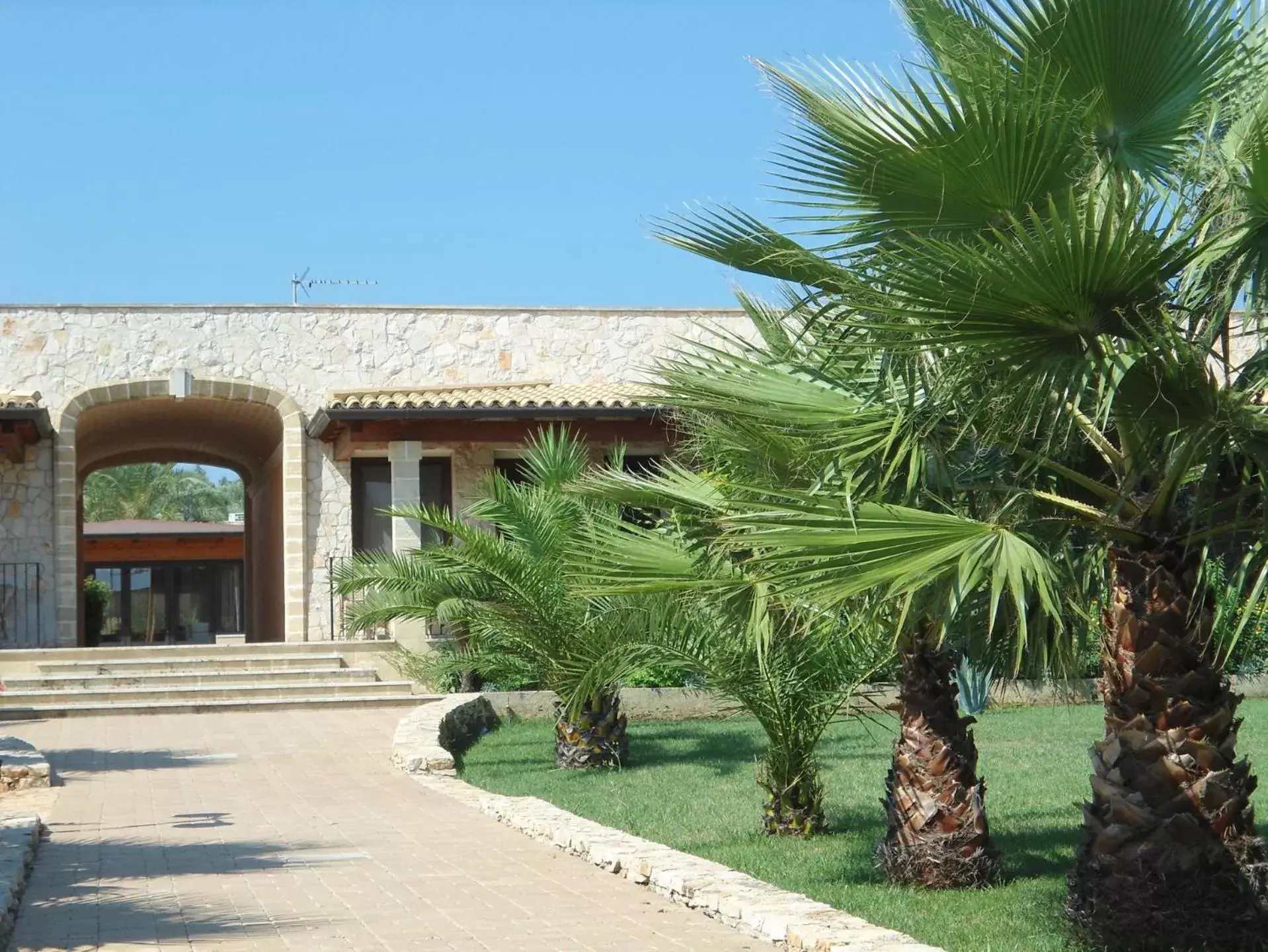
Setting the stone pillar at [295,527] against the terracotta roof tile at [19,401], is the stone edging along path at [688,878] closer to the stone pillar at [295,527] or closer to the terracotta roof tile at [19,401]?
the terracotta roof tile at [19,401]

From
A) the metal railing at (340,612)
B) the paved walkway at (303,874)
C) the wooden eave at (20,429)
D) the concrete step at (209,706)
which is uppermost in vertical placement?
the wooden eave at (20,429)

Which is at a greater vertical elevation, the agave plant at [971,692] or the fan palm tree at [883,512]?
the fan palm tree at [883,512]

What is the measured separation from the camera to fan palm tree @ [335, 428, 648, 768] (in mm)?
12773

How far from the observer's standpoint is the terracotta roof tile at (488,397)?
65.7ft

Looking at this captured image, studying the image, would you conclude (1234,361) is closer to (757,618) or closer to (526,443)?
(526,443)

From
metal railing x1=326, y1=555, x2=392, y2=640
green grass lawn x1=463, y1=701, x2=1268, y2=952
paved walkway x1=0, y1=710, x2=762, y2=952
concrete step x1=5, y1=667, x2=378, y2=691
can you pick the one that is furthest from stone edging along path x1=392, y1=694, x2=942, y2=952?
metal railing x1=326, y1=555, x2=392, y2=640

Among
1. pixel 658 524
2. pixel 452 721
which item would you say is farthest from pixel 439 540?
pixel 658 524

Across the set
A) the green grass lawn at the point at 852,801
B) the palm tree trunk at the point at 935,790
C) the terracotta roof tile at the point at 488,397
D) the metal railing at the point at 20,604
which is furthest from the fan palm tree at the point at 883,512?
the metal railing at the point at 20,604

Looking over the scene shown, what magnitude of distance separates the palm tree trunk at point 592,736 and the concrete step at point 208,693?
5556mm

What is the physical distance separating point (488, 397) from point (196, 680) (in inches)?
212

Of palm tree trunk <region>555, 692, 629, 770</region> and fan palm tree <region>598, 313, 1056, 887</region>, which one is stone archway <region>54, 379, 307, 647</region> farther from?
fan palm tree <region>598, 313, 1056, 887</region>

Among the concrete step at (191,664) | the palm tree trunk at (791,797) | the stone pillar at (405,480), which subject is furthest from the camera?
the stone pillar at (405,480)

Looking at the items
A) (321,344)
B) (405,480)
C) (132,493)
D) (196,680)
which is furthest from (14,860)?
(132,493)

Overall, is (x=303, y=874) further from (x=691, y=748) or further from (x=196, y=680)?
(x=196, y=680)
